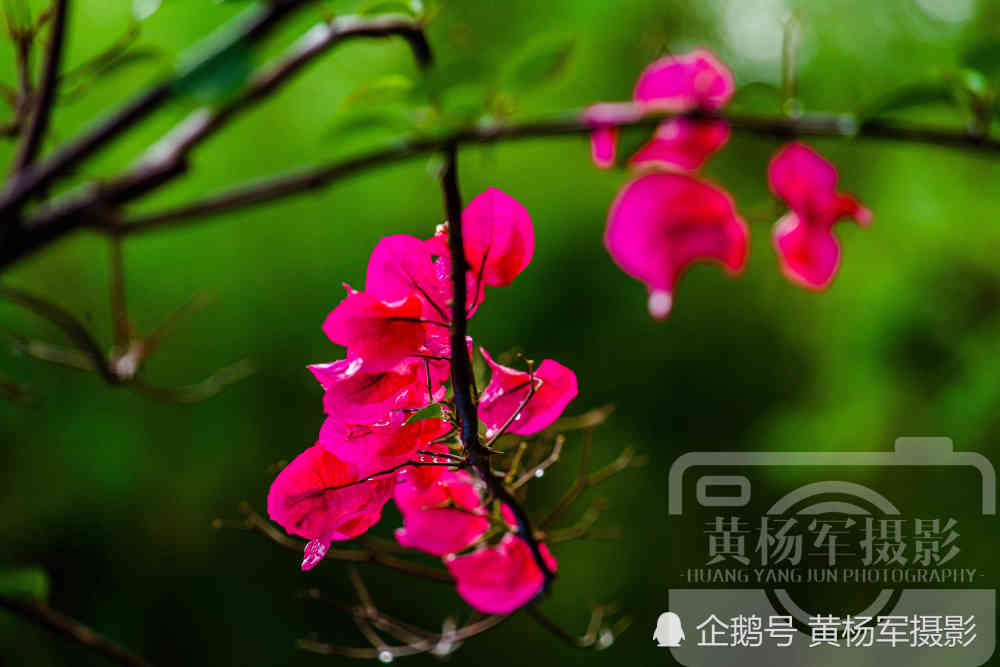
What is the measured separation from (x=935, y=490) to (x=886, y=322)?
393 millimetres

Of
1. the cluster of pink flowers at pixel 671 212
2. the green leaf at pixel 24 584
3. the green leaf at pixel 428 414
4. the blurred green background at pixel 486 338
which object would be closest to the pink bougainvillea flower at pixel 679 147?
the cluster of pink flowers at pixel 671 212

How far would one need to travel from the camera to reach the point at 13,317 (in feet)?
5.82

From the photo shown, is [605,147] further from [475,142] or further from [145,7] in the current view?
[145,7]

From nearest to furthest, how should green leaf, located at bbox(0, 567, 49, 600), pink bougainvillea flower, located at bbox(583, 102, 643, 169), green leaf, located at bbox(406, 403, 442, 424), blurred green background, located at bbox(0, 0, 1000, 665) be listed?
pink bougainvillea flower, located at bbox(583, 102, 643, 169) → green leaf, located at bbox(406, 403, 442, 424) → green leaf, located at bbox(0, 567, 49, 600) → blurred green background, located at bbox(0, 0, 1000, 665)

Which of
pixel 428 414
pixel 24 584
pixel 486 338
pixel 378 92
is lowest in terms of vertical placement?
pixel 486 338

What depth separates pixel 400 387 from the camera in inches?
10.4

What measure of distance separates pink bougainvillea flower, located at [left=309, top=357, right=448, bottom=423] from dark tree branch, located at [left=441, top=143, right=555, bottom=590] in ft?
0.11

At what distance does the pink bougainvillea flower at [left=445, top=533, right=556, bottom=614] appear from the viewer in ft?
1.06

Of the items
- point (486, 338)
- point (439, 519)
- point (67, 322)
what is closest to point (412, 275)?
point (439, 519)

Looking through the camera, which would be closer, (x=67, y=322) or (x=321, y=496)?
(x=321, y=496)

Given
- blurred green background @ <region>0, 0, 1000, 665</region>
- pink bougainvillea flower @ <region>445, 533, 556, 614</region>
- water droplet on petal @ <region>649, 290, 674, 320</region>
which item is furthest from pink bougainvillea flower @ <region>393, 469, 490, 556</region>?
blurred green background @ <region>0, 0, 1000, 665</region>

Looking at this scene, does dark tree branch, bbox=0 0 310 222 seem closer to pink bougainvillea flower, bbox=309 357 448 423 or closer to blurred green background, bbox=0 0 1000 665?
pink bougainvillea flower, bbox=309 357 448 423

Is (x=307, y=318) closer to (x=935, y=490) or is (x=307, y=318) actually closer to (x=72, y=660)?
(x=72, y=660)

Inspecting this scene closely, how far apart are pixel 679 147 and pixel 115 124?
0.50ft
